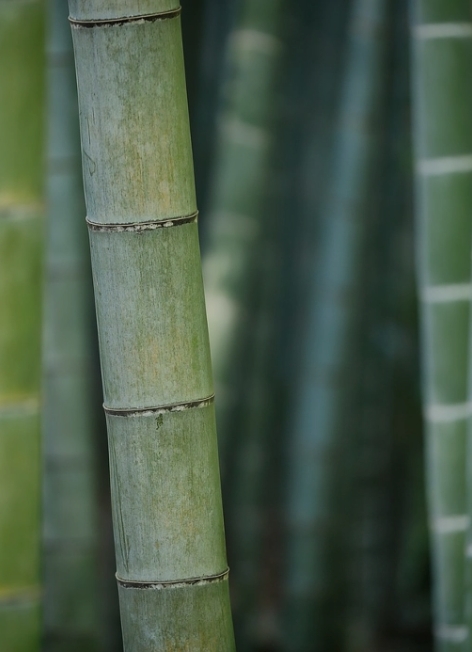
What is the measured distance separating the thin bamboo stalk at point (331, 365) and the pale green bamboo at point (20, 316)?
531 mm

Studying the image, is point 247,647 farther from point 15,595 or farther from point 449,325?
point 449,325

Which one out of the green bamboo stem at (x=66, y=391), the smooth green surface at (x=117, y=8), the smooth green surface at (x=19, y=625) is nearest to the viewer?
the smooth green surface at (x=117, y=8)

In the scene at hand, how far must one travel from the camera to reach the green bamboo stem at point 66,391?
1.33 metres

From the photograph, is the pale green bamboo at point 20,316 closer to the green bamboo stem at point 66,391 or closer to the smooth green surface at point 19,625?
the smooth green surface at point 19,625

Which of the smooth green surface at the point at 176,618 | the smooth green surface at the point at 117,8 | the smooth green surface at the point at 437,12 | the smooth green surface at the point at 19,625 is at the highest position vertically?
the smooth green surface at the point at 437,12

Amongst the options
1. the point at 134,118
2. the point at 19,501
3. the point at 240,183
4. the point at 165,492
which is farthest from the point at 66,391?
the point at 134,118

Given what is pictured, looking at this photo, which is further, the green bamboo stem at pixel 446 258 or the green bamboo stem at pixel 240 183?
the green bamboo stem at pixel 240 183

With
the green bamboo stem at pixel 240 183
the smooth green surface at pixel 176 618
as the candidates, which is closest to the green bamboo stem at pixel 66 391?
the green bamboo stem at pixel 240 183

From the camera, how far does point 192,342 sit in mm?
848

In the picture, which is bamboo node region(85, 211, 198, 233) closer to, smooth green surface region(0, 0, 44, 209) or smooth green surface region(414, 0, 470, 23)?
smooth green surface region(0, 0, 44, 209)

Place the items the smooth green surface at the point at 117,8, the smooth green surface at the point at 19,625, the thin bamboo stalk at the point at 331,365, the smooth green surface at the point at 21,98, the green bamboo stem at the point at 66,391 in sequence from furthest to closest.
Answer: the thin bamboo stalk at the point at 331,365 → the green bamboo stem at the point at 66,391 → the smooth green surface at the point at 19,625 → the smooth green surface at the point at 21,98 → the smooth green surface at the point at 117,8

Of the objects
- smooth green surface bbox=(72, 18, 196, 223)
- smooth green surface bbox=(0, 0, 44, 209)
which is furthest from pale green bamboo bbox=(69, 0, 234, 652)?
smooth green surface bbox=(0, 0, 44, 209)

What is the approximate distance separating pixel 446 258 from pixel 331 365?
45 cm

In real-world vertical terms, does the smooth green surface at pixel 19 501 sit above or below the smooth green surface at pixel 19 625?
Answer: above
